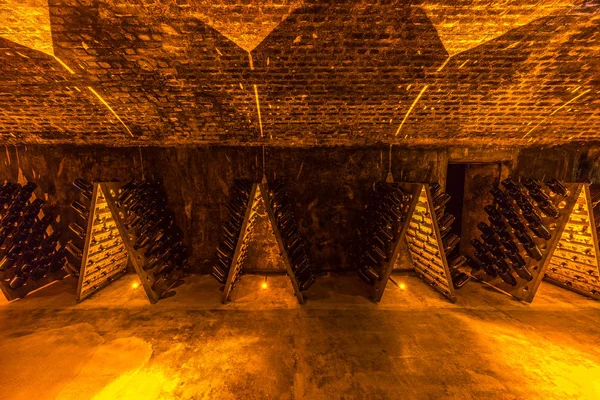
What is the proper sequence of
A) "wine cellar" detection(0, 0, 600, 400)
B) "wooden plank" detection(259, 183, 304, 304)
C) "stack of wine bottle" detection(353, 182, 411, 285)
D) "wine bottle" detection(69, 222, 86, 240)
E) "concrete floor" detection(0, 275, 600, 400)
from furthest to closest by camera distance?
"wine bottle" detection(69, 222, 86, 240) < "stack of wine bottle" detection(353, 182, 411, 285) < "wooden plank" detection(259, 183, 304, 304) < "wine cellar" detection(0, 0, 600, 400) < "concrete floor" detection(0, 275, 600, 400)

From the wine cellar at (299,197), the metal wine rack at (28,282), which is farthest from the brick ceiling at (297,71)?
the metal wine rack at (28,282)

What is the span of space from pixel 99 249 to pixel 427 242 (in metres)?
5.06

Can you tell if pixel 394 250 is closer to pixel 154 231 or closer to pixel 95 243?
pixel 154 231

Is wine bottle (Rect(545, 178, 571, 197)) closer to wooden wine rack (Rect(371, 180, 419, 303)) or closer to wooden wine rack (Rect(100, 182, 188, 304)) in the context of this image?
wooden wine rack (Rect(371, 180, 419, 303))

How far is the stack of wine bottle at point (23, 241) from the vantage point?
144 inches

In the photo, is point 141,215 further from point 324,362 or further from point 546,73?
point 546,73

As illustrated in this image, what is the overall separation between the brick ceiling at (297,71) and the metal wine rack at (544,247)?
139 centimetres

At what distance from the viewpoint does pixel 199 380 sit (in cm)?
230

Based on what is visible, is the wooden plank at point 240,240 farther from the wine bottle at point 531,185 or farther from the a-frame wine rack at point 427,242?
the wine bottle at point 531,185

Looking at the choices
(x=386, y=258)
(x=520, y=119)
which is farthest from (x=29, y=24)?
(x=520, y=119)

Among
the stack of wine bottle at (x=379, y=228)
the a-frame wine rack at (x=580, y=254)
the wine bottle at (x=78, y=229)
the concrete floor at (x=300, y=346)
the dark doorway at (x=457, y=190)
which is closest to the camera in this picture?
the concrete floor at (x=300, y=346)

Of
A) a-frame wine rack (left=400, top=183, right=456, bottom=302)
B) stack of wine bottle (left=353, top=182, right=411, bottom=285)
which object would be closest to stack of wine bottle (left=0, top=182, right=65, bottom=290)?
stack of wine bottle (left=353, top=182, right=411, bottom=285)

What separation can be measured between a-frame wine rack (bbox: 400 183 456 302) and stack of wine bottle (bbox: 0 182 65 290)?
19.3ft

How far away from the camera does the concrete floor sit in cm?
223
